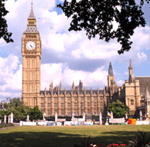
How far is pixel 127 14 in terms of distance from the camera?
48.4 feet

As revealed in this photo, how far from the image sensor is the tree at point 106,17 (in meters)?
14.5

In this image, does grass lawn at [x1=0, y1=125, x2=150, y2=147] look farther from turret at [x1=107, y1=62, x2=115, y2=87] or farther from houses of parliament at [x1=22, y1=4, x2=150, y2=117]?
turret at [x1=107, y1=62, x2=115, y2=87]

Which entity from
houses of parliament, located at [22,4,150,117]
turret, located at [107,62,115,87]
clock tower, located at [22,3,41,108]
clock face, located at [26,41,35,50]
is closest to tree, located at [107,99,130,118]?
houses of parliament, located at [22,4,150,117]

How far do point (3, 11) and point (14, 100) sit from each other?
83.1 m

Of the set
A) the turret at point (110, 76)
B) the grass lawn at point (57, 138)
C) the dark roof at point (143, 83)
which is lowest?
the grass lawn at point (57, 138)

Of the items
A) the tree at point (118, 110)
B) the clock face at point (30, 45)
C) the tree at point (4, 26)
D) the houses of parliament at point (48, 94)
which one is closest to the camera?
the tree at point (4, 26)

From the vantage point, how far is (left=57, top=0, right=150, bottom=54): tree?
1450cm

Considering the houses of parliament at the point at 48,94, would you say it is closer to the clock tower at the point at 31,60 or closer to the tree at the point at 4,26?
the clock tower at the point at 31,60

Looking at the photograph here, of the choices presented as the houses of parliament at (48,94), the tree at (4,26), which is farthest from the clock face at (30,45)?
the tree at (4,26)

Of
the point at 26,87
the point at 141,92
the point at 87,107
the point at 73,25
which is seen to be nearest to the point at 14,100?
the point at 26,87

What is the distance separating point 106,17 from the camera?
15.0m

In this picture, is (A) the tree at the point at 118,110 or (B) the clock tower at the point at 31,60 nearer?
(A) the tree at the point at 118,110

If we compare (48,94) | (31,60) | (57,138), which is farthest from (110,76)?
(57,138)

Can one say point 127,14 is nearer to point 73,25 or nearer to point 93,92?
point 73,25
